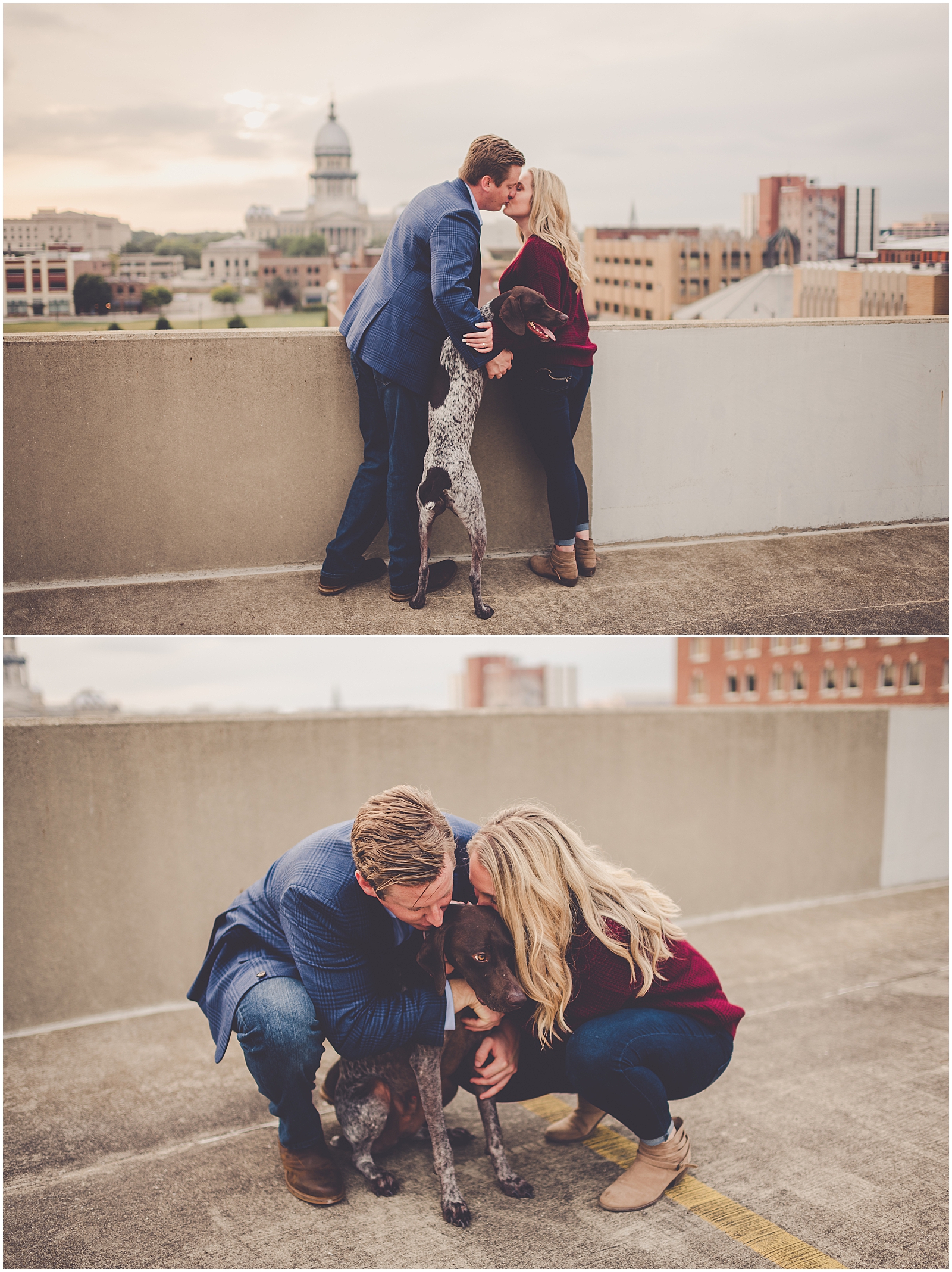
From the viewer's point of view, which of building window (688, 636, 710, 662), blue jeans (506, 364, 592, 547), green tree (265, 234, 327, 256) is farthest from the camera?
green tree (265, 234, 327, 256)

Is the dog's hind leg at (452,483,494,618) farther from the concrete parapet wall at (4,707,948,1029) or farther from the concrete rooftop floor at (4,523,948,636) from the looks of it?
the concrete parapet wall at (4,707,948,1029)

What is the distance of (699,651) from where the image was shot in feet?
162

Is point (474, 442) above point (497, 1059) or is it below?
above

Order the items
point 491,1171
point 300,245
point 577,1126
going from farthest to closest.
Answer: point 300,245, point 577,1126, point 491,1171

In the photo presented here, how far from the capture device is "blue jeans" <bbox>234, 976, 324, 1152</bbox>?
102 inches

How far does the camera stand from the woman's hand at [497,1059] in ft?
8.62

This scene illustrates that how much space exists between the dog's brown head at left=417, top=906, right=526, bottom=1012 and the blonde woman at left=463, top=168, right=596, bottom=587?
101 inches

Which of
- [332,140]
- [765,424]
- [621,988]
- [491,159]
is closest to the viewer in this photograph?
[621,988]

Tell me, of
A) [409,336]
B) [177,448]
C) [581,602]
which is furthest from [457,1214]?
[177,448]

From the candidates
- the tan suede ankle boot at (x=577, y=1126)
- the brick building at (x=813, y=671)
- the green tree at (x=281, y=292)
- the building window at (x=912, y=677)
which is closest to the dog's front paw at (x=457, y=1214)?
the tan suede ankle boot at (x=577, y=1126)

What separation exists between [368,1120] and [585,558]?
10.5ft

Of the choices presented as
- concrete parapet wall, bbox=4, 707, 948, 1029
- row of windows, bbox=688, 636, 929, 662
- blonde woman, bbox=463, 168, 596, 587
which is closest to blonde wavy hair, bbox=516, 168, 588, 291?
blonde woman, bbox=463, 168, 596, 587

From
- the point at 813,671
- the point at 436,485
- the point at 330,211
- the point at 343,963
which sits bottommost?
the point at 813,671

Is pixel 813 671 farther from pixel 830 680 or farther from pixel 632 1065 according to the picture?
pixel 632 1065
